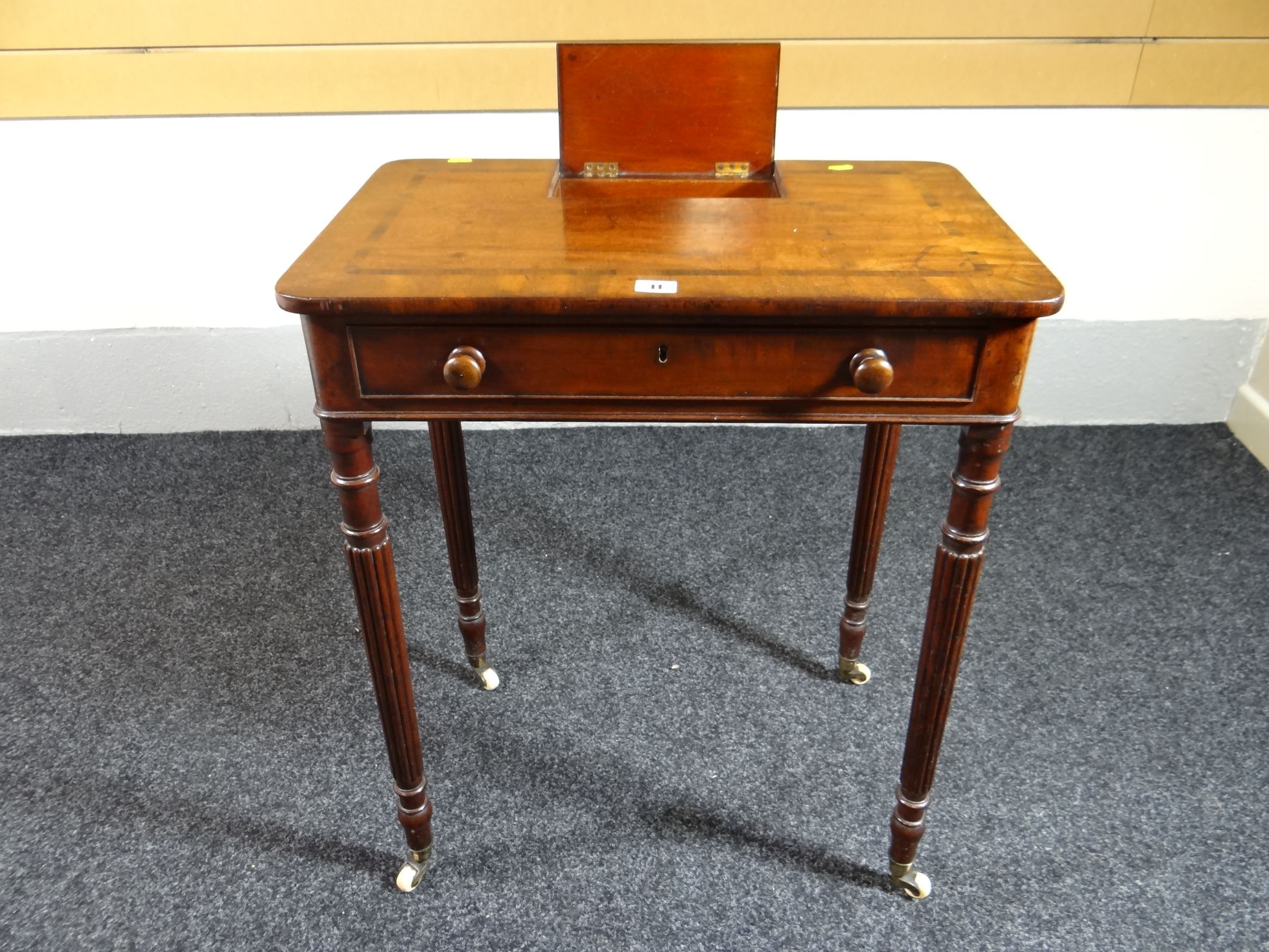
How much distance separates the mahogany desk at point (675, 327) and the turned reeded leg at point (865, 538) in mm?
397

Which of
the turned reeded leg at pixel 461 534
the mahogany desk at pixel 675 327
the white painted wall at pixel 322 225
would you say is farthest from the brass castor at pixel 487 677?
the white painted wall at pixel 322 225

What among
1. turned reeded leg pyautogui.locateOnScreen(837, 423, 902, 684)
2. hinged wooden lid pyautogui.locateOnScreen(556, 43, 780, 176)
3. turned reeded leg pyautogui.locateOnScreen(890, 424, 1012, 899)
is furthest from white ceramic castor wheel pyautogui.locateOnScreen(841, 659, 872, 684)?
hinged wooden lid pyautogui.locateOnScreen(556, 43, 780, 176)

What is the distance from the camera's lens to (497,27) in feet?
7.15

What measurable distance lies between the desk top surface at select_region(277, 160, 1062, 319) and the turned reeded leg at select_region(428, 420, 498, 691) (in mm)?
348

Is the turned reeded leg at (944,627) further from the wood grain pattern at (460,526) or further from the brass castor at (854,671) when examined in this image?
the wood grain pattern at (460,526)

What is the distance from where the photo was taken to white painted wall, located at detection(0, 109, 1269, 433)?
2.30 meters

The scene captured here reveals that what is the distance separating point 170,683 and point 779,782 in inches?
44.9

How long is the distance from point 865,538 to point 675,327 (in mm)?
766

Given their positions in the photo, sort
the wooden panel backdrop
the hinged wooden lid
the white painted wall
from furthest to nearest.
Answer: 1. the white painted wall
2. the wooden panel backdrop
3. the hinged wooden lid

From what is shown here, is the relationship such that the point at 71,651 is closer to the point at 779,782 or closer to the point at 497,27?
the point at 779,782

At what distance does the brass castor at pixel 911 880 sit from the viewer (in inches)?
56.4

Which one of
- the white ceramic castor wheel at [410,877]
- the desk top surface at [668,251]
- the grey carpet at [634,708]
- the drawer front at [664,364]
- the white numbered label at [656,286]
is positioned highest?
the white numbered label at [656,286]

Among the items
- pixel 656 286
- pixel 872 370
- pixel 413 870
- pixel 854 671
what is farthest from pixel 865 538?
pixel 413 870

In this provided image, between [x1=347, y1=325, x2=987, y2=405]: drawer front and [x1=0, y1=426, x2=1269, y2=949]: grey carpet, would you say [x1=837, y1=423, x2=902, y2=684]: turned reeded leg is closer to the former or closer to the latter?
[x1=0, y1=426, x2=1269, y2=949]: grey carpet
